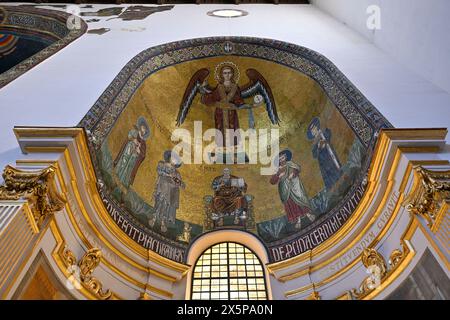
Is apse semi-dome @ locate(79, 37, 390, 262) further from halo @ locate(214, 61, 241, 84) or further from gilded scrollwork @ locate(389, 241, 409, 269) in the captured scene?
gilded scrollwork @ locate(389, 241, 409, 269)

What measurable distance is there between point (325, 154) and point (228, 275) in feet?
10.4

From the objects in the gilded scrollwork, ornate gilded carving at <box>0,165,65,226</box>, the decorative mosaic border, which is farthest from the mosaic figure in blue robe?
the decorative mosaic border

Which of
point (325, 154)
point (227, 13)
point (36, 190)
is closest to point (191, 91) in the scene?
point (325, 154)

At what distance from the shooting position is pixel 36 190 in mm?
4723

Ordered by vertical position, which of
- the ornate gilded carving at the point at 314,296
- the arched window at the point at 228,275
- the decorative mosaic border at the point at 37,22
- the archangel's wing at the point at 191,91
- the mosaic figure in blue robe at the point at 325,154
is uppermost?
the decorative mosaic border at the point at 37,22

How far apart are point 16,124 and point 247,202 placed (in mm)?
5037

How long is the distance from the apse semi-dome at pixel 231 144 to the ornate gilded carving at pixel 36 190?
124 centimetres

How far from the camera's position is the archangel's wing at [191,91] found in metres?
9.91

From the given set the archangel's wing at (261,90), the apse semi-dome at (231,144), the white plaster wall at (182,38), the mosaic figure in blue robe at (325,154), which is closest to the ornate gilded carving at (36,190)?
the white plaster wall at (182,38)

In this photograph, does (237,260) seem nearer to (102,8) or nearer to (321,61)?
(321,61)

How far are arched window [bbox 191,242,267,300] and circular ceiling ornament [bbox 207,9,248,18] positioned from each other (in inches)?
284

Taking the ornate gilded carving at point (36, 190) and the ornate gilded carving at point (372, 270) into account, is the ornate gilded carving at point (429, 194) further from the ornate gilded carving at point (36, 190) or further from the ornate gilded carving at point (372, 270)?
the ornate gilded carving at point (36, 190)

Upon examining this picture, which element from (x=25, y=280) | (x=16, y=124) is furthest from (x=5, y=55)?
(x=25, y=280)

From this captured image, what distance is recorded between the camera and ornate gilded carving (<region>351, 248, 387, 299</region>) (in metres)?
5.64
